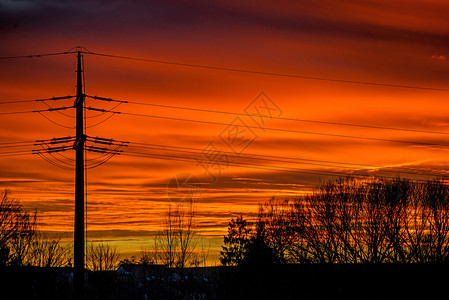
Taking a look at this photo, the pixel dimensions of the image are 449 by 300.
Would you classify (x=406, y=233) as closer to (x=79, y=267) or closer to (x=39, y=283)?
(x=39, y=283)

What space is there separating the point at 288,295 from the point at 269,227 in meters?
31.0

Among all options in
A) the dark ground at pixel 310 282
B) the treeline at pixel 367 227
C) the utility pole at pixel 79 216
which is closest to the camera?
the utility pole at pixel 79 216

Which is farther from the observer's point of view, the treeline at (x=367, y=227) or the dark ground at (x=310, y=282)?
the treeline at (x=367, y=227)

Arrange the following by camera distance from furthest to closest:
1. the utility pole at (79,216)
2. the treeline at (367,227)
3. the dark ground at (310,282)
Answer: the treeline at (367,227)
the dark ground at (310,282)
the utility pole at (79,216)

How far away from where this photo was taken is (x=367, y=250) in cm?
7225

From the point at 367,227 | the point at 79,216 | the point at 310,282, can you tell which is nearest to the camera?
the point at 79,216

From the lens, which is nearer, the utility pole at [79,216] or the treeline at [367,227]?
the utility pole at [79,216]

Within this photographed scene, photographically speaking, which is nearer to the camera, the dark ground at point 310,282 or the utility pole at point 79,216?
the utility pole at point 79,216

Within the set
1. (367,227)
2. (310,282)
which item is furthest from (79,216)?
(367,227)

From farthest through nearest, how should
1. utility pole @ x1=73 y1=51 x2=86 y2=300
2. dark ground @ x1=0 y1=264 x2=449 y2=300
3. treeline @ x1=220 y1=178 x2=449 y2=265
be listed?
treeline @ x1=220 y1=178 x2=449 y2=265
dark ground @ x1=0 y1=264 x2=449 y2=300
utility pole @ x1=73 y1=51 x2=86 y2=300

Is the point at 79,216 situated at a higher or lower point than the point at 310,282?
higher

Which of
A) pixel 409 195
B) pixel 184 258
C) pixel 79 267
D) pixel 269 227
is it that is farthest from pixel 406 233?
pixel 79 267

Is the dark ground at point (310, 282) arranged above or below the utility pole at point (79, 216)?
below

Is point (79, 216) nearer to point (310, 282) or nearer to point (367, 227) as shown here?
point (310, 282)
